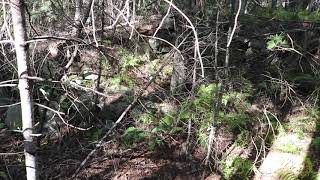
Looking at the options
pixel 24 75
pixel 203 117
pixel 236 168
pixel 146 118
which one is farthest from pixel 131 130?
pixel 24 75

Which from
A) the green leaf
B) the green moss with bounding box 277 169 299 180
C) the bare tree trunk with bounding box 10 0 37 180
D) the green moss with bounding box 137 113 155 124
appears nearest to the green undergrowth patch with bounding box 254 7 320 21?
the green moss with bounding box 137 113 155 124

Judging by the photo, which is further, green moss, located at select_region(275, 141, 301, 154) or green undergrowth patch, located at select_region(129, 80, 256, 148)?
green undergrowth patch, located at select_region(129, 80, 256, 148)

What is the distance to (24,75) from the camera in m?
4.89

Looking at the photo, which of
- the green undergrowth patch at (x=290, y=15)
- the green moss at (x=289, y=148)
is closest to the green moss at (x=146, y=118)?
the green moss at (x=289, y=148)

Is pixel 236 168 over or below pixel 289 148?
below

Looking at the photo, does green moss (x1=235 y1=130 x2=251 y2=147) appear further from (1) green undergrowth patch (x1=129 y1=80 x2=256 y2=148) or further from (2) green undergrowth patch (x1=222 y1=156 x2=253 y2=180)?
(2) green undergrowth patch (x1=222 y1=156 x2=253 y2=180)

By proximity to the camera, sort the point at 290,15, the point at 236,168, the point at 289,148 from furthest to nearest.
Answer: the point at 290,15 < the point at 289,148 < the point at 236,168

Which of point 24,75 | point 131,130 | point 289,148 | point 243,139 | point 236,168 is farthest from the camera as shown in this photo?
point 131,130

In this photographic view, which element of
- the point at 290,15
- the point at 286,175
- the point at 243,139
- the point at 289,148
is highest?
the point at 290,15

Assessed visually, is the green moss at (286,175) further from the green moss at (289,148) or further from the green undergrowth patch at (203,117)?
the green undergrowth patch at (203,117)

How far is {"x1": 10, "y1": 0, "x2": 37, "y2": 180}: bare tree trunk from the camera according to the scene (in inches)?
184

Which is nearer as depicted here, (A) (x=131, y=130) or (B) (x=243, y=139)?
(B) (x=243, y=139)

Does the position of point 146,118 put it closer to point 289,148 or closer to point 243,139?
point 243,139

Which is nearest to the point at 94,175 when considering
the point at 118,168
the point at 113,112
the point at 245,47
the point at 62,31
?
the point at 118,168
